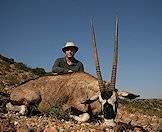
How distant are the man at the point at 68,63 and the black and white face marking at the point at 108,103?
3018 mm

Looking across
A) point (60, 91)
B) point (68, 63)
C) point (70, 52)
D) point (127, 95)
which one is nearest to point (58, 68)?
point (68, 63)

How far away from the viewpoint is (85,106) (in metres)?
9.80

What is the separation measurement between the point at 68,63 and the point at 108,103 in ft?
12.3

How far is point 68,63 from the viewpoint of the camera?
464 inches

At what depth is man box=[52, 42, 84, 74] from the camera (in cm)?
1142

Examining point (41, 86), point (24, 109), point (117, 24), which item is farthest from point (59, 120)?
point (117, 24)

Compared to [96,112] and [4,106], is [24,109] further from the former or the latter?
[96,112]

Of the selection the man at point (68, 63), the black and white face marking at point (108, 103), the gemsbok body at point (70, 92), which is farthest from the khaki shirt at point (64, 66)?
the black and white face marking at point (108, 103)

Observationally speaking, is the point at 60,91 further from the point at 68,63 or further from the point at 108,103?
the point at 108,103

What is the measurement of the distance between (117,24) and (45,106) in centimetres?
313

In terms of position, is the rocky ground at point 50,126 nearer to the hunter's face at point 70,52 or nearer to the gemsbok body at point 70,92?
the gemsbok body at point 70,92

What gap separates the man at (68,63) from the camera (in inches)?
450

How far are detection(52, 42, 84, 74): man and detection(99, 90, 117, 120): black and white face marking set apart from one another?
9.90 feet

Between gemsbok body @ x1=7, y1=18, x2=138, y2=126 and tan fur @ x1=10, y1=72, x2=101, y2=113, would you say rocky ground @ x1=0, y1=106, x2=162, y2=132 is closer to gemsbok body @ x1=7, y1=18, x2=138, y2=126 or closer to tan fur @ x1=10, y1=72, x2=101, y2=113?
gemsbok body @ x1=7, y1=18, x2=138, y2=126
